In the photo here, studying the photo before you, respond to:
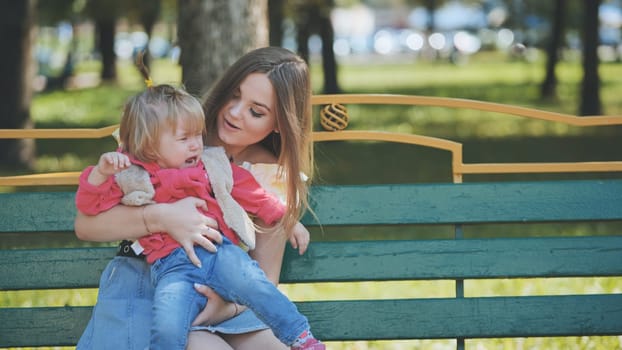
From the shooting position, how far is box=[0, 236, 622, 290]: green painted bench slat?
365cm

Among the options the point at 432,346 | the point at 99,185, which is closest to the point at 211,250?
the point at 99,185

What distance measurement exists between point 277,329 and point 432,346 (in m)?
1.95

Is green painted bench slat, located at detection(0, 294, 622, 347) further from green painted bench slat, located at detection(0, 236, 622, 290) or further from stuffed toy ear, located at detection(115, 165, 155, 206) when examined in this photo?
stuffed toy ear, located at detection(115, 165, 155, 206)

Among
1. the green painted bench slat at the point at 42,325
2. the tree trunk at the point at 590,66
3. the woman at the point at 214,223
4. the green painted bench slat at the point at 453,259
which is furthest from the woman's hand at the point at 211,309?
the tree trunk at the point at 590,66

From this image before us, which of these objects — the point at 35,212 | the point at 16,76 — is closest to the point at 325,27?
the point at 16,76

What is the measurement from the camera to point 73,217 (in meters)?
3.64

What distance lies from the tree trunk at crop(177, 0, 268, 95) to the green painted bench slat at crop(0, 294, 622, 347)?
9.27ft

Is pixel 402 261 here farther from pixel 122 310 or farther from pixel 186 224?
pixel 122 310

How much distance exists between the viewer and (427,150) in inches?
564

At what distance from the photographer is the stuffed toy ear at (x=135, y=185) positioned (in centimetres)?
322

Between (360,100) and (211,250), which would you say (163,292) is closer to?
(211,250)

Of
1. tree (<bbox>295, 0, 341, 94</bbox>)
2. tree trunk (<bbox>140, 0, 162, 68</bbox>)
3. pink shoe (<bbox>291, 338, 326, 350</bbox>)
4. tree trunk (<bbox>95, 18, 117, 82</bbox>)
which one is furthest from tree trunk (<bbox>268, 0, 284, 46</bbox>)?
tree trunk (<bbox>95, 18, 117, 82</bbox>)

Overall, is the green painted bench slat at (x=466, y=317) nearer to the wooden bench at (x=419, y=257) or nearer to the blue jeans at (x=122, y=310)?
the wooden bench at (x=419, y=257)

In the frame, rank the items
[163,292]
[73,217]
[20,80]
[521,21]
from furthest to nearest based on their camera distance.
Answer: [521,21] < [20,80] < [73,217] < [163,292]
